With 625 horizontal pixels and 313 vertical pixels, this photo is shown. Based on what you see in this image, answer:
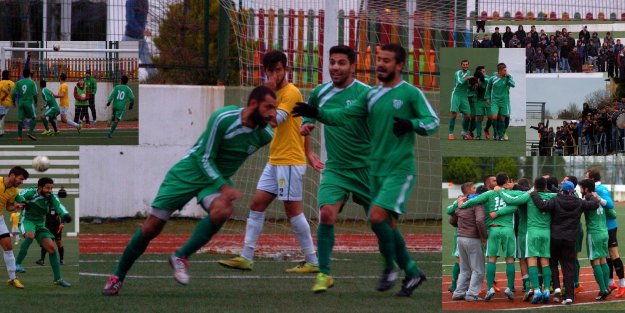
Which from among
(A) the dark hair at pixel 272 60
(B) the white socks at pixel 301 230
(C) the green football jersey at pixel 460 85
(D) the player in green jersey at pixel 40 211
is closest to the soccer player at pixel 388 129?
(A) the dark hair at pixel 272 60

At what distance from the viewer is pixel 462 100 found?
10680mm

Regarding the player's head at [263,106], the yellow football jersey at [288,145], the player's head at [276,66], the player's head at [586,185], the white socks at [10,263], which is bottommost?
the white socks at [10,263]

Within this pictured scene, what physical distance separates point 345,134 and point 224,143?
3.19ft

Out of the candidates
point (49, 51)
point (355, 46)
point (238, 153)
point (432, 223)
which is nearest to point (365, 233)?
point (432, 223)

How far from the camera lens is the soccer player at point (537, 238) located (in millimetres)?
10180

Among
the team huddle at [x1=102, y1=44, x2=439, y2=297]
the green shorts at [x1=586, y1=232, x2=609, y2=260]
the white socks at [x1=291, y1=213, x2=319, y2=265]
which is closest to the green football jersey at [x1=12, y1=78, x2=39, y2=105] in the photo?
the white socks at [x1=291, y1=213, x2=319, y2=265]

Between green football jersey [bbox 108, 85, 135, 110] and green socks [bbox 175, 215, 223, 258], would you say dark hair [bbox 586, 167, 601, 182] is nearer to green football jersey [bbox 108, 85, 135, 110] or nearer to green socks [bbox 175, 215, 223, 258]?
green football jersey [bbox 108, 85, 135, 110]

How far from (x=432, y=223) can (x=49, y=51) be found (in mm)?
5043

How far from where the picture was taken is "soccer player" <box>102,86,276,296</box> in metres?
7.86

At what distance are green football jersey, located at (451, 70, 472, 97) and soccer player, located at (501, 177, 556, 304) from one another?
40.0 inches

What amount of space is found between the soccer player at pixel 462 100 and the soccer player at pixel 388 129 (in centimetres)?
215

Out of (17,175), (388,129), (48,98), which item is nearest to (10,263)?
(17,175)

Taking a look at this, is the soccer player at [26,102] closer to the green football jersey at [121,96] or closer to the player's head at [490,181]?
the green football jersey at [121,96]

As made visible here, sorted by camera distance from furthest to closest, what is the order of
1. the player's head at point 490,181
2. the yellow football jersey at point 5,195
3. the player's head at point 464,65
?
the yellow football jersey at point 5,195 → the player's head at point 464,65 → the player's head at point 490,181
